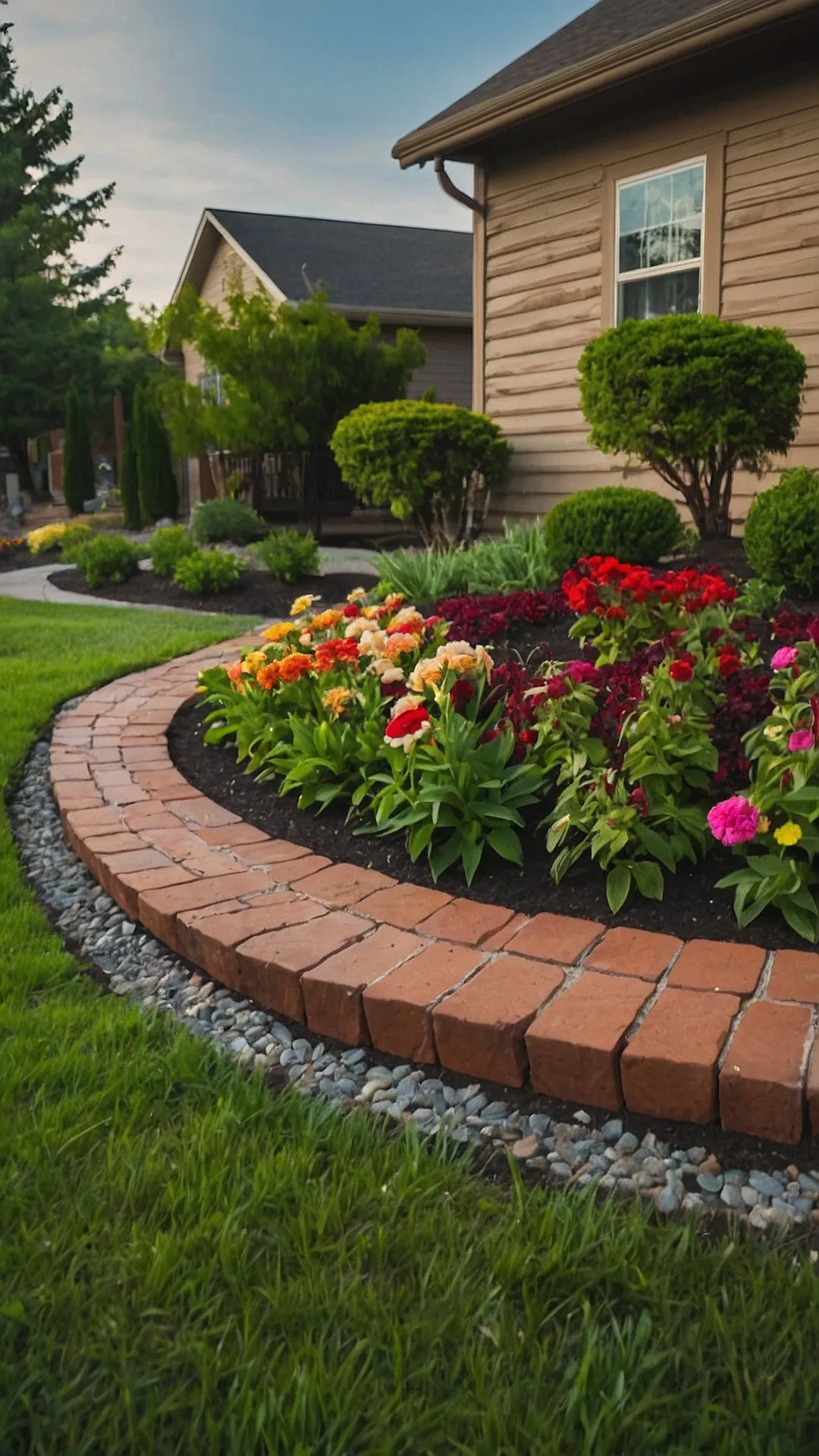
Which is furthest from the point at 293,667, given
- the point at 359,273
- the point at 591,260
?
the point at 359,273

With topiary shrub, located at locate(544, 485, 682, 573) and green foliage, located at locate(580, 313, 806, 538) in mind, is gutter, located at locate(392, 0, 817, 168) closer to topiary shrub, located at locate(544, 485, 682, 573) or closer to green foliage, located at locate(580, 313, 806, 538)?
green foliage, located at locate(580, 313, 806, 538)

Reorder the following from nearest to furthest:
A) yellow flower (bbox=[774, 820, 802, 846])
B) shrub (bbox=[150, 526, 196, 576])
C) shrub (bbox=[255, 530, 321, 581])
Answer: yellow flower (bbox=[774, 820, 802, 846]) → shrub (bbox=[255, 530, 321, 581]) → shrub (bbox=[150, 526, 196, 576])

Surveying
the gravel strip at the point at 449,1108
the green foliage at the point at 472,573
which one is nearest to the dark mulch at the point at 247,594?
the green foliage at the point at 472,573

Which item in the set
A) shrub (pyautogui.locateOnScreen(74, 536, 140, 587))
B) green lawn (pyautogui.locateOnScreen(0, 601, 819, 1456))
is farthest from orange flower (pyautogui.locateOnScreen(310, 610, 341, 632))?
shrub (pyautogui.locateOnScreen(74, 536, 140, 587))

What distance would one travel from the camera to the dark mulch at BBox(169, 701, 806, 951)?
216 centimetres

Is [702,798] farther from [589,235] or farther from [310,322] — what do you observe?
[310,322]

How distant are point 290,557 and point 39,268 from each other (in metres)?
17.7

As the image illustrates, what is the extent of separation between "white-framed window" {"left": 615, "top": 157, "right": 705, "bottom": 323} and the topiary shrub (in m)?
2.45

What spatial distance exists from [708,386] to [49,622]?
4.26 metres

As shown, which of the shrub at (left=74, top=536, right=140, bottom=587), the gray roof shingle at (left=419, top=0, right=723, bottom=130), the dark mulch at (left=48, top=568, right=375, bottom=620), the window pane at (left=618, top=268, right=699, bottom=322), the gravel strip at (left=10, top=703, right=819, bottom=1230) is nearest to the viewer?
the gravel strip at (left=10, top=703, right=819, bottom=1230)

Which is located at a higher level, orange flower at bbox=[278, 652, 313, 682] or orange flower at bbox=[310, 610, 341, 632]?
orange flower at bbox=[310, 610, 341, 632]

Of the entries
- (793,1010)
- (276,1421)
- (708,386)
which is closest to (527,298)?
(708,386)

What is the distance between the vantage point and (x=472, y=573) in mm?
5480

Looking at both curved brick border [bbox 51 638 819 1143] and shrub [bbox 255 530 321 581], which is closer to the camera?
curved brick border [bbox 51 638 819 1143]
